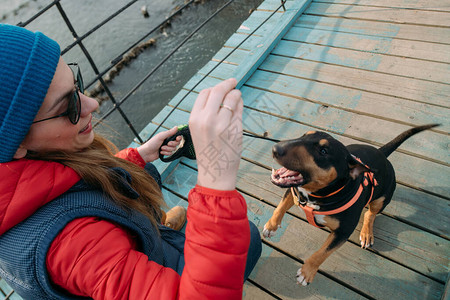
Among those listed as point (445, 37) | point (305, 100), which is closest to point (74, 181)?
point (305, 100)

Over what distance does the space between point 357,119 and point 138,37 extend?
722 centimetres

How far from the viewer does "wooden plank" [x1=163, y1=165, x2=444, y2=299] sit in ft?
5.32

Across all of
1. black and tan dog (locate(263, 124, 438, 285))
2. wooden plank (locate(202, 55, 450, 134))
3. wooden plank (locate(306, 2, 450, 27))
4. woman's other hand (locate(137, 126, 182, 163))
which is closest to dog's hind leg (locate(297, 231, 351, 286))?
black and tan dog (locate(263, 124, 438, 285))

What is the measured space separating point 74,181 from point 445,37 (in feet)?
12.2

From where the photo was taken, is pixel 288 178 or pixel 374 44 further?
pixel 374 44

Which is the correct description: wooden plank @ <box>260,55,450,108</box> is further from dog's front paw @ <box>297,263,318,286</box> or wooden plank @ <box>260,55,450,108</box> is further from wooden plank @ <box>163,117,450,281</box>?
dog's front paw @ <box>297,263,318,286</box>

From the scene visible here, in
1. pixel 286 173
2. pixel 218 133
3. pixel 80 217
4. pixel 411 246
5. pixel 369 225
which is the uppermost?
pixel 218 133

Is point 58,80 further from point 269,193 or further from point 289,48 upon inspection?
point 289,48

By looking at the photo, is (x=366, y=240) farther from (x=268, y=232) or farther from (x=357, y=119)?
(x=357, y=119)

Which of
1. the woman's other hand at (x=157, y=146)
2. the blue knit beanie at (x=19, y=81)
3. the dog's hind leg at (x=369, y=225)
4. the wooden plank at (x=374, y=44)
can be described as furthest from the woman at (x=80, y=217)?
the wooden plank at (x=374, y=44)

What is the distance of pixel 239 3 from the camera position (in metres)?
8.67

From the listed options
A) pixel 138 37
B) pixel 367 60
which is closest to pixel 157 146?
pixel 367 60

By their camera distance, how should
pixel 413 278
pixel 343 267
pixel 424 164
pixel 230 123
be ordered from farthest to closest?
pixel 424 164
pixel 343 267
pixel 413 278
pixel 230 123

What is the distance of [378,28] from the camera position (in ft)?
10.2
